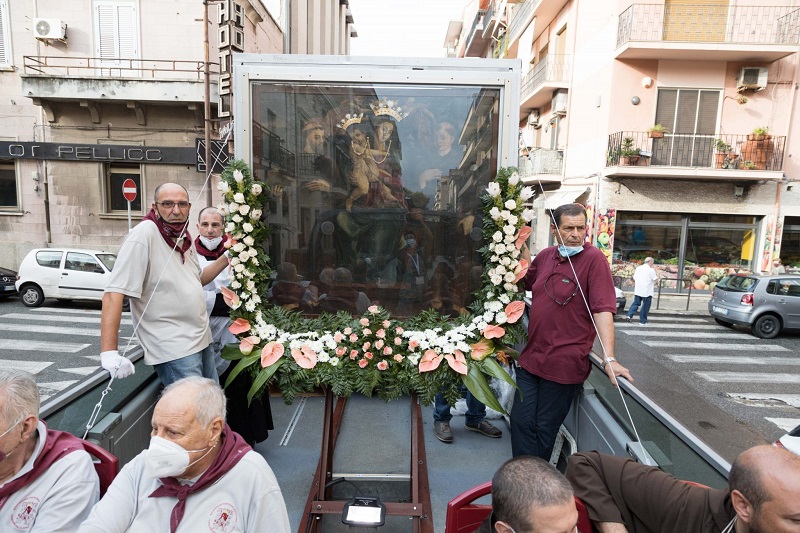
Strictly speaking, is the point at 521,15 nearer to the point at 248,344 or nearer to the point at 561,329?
the point at 561,329

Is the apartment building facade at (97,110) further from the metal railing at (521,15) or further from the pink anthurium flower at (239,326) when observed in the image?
the pink anthurium flower at (239,326)

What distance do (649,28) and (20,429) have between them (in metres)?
17.4

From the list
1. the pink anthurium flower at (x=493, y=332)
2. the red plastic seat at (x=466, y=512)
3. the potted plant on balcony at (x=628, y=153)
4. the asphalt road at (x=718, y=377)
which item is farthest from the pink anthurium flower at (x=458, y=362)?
the potted plant on balcony at (x=628, y=153)

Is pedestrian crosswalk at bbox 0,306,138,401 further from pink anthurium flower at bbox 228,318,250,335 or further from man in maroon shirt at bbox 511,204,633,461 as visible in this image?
man in maroon shirt at bbox 511,204,633,461

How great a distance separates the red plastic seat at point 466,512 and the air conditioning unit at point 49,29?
721 inches

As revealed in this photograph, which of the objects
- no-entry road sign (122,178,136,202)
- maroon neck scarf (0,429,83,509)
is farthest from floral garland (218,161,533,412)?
no-entry road sign (122,178,136,202)

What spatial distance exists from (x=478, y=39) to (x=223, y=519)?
36.5 metres

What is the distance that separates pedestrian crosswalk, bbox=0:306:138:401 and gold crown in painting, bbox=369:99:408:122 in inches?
218

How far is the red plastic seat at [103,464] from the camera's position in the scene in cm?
206

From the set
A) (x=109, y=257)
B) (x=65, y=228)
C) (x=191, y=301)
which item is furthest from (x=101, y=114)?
(x=191, y=301)

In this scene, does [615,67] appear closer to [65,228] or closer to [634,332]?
[634,332]

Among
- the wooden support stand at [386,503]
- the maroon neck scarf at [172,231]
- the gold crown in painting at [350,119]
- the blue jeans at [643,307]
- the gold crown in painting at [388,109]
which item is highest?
the gold crown in painting at [388,109]

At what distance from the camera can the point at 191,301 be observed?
9.52 feet

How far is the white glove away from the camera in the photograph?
2555 mm
